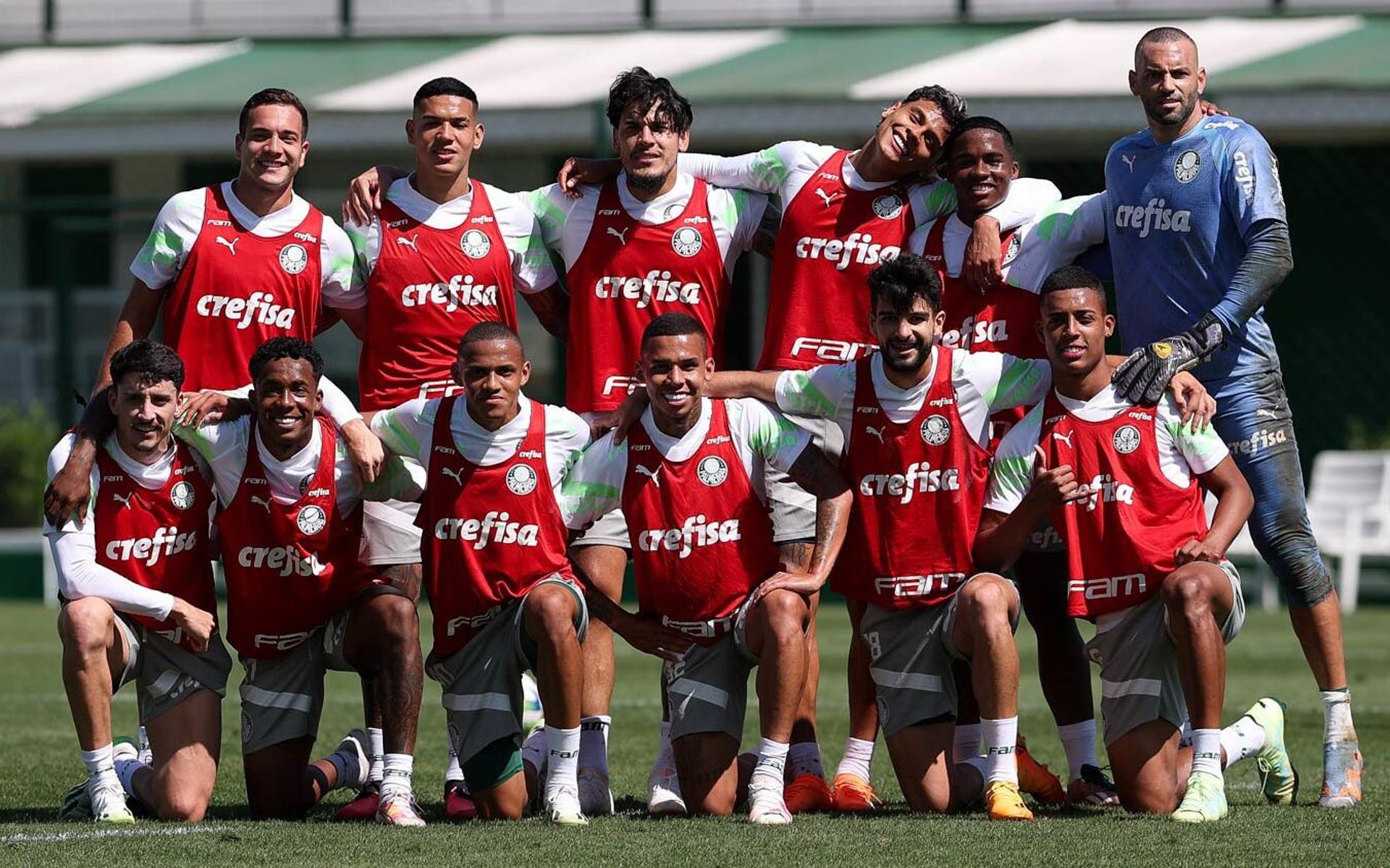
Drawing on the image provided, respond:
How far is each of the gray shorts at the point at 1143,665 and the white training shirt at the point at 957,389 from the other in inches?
27.9

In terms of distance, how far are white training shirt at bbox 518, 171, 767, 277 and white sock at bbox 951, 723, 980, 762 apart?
1739 mm

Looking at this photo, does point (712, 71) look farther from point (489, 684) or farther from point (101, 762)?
point (101, 762)

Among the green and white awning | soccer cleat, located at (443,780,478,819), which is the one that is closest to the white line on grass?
soccer cleat, located at (443,780,478,819)

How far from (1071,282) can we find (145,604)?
298 centimetres

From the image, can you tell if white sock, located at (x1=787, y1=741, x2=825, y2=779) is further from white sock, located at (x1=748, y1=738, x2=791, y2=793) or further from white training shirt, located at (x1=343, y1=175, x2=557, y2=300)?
white training shirt, located at (x1=343, y1=175, x2=557, y2=300)

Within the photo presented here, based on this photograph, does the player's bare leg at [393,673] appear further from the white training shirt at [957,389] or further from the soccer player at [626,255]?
the white training shirt at [957,389]

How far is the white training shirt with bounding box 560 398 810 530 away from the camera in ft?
22.1

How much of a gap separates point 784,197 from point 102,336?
10.7m

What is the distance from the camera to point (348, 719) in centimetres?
977

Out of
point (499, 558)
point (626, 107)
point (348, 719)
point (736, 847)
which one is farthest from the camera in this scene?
point (348, 719)

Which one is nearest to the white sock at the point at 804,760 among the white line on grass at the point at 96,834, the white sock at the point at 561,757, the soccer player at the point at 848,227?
the soccer player at the point at 848,227

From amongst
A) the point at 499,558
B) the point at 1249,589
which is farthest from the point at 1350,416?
the point at 499,558

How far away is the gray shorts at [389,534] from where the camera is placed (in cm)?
709

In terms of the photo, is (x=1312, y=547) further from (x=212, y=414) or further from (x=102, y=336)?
(x=102, y=336)
